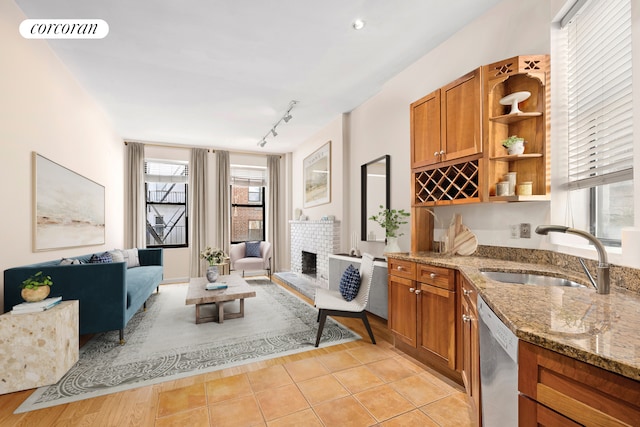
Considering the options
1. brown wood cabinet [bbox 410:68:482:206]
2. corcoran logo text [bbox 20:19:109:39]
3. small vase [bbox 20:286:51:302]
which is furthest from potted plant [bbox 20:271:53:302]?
brown wood cabinet [bbox 410:68:482:206]

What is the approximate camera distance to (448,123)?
245 cm

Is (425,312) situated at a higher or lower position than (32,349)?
higher

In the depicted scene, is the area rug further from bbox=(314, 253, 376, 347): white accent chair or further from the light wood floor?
bbox=(314, 253, 376, 347): white accent chair

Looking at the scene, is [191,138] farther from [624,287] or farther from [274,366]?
[624,287]

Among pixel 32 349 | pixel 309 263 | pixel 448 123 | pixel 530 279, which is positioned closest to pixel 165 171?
pixel 309 263

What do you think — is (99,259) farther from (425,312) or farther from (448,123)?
(448,123)

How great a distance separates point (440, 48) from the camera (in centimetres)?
287

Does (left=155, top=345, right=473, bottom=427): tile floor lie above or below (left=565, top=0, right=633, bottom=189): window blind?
below

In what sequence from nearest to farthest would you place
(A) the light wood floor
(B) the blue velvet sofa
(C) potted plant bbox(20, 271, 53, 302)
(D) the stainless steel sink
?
(D) the stainless steel sink → (A) the light wood floor → (C) potted plant bbox(20, 271, 53, 302) → (B) the blue velvet sofa

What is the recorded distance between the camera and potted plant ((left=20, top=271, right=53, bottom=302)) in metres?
2.18

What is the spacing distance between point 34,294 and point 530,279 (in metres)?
3.53

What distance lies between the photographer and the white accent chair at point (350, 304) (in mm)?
2771

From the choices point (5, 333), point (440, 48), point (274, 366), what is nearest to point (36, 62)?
point (5, 333)

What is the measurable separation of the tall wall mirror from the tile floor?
1.81 m
